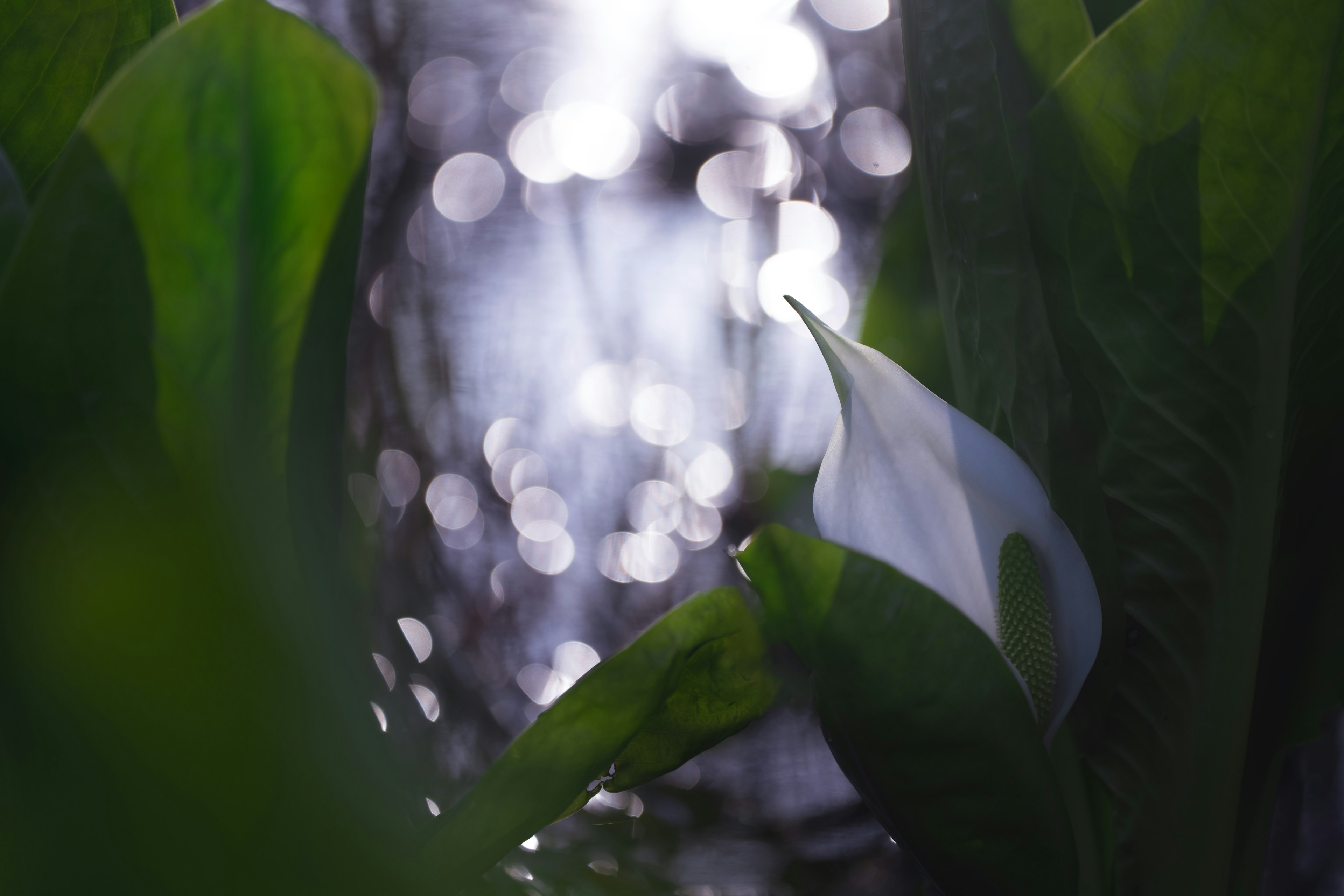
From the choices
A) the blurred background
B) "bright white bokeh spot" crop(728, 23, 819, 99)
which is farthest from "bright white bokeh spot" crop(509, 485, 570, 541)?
"bright white bokeh spot" crop(728, 23, 819, 99)

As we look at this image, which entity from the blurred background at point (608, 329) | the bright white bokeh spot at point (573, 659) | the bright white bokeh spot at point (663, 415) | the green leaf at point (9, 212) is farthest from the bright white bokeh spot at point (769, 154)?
the green leaf at point (9, 212)

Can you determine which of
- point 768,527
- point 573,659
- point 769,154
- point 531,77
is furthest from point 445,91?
point 768,527

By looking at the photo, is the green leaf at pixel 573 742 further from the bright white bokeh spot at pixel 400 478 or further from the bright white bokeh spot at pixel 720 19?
the bright white bokeh spot at pixel 720 19

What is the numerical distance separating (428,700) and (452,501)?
0.31ft

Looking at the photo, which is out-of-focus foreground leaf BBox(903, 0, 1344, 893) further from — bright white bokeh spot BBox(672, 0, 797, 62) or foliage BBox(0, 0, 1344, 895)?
bright white bokeh spot BBox(672, 0, 797, 62)

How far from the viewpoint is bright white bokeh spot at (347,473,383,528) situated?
242 mm

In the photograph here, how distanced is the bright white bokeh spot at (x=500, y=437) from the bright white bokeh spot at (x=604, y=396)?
0.03 metres

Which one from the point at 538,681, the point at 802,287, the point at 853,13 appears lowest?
the point at 538,681

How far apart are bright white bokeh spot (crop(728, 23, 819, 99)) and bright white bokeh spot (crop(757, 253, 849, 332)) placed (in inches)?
3.5

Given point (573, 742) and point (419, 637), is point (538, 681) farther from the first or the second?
point (573, 742)

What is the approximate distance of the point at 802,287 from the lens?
14.3 inches

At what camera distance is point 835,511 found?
0.11 metres

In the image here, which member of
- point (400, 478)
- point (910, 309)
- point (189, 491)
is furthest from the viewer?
point (400, 478)

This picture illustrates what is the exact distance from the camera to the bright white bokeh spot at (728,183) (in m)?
0.38
